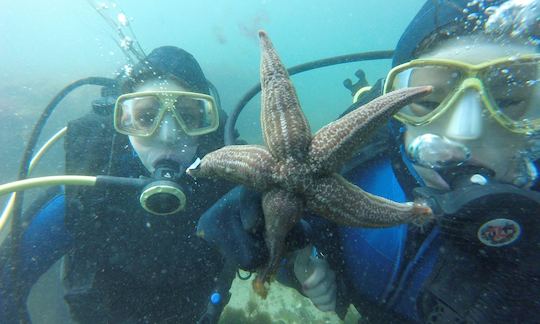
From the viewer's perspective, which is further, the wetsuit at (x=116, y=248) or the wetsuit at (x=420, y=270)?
the wetsuit at (x=116, y=248)

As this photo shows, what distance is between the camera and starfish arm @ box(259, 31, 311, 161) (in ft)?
6.67

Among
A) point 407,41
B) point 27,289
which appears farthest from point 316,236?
point 27,289

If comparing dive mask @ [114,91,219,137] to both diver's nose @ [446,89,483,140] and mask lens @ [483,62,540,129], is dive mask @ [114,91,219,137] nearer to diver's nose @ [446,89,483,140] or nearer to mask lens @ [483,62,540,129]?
diver's nose @ [446,89,483,140]

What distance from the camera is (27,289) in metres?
4.66

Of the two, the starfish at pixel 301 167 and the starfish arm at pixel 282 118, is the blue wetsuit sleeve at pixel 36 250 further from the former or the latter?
the starfish arm at pixel 282 118

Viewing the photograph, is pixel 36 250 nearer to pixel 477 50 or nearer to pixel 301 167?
pixel 301 167

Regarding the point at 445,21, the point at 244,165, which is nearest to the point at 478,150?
the point at 445,21

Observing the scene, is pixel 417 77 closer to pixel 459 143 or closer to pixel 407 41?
pixel 407 41

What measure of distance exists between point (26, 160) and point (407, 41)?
233 inches

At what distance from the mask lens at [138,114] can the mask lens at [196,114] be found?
12.6 inches

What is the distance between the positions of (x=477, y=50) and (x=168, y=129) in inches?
139

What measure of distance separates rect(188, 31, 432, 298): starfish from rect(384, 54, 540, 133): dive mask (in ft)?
2.77

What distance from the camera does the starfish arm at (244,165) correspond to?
205cm

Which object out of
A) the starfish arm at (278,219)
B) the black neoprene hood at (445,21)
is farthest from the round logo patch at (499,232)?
the black neoprene hood at (445,21)
